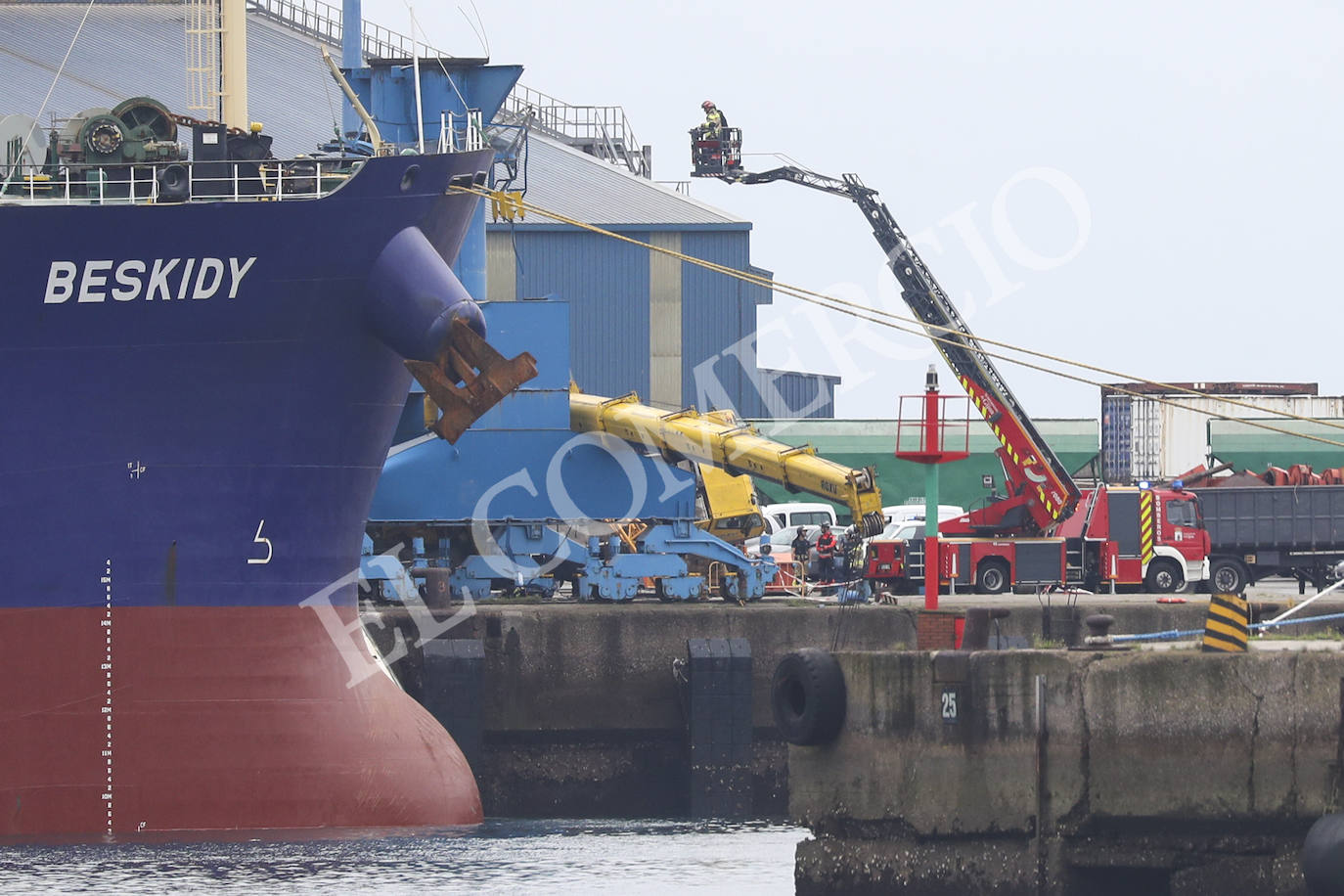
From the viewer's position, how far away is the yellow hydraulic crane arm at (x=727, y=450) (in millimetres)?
30391

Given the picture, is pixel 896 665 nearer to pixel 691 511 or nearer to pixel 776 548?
pixel 691 511

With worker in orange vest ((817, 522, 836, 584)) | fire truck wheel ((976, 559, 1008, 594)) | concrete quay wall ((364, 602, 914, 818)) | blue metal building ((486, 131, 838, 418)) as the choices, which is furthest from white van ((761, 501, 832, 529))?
concrete quay wall ((364, 602, 914, 818))

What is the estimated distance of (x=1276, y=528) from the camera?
38031 millimetres

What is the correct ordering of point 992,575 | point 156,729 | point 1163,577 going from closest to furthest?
point 156,729, point 992,575, point 1163,577

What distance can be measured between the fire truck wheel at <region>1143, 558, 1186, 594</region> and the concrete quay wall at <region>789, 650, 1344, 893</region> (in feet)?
68.3

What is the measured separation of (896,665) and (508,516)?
1412 centimetres

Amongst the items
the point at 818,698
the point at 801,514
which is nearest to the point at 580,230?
the point at 801,514

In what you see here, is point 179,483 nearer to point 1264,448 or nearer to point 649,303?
point 649,303

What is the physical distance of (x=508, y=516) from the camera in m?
29.8

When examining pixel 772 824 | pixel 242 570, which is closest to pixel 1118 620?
pixel 772 824

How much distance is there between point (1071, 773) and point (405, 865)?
23.9ft

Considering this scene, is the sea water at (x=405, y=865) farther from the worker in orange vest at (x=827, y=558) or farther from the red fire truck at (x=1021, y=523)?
the worker in orange vest at (x=827, y=558)

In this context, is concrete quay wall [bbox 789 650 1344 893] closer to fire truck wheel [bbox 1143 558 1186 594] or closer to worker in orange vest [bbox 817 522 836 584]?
worker in orange vest [bbox 817 522 836 584]

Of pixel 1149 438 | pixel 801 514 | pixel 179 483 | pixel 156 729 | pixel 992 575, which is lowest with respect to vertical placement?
pixel 156 729
